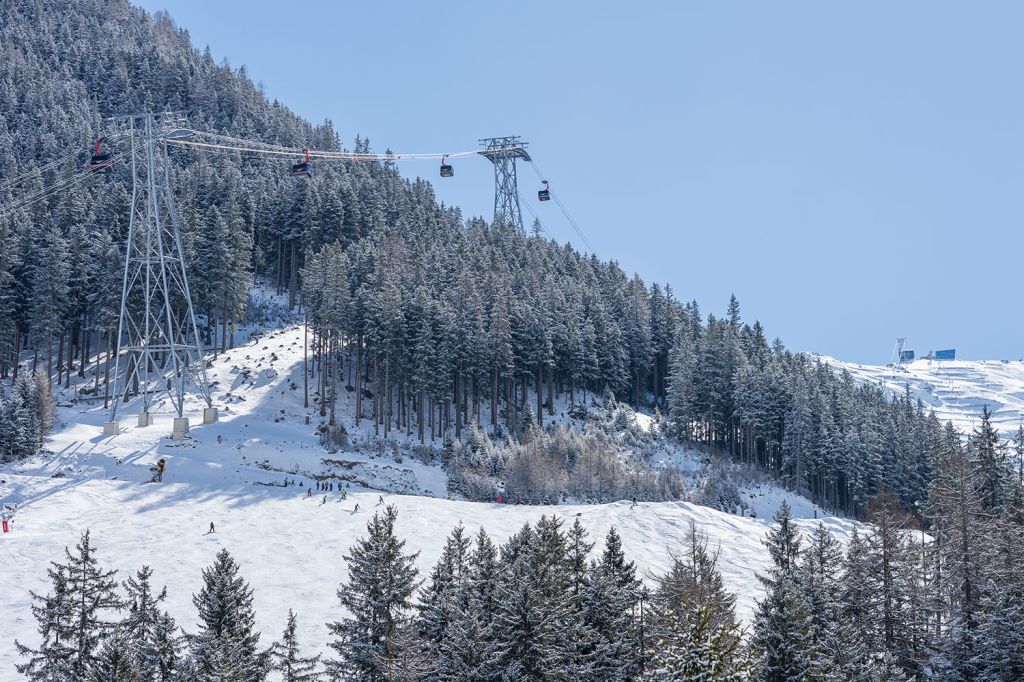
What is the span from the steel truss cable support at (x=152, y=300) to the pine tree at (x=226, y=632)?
3229cm

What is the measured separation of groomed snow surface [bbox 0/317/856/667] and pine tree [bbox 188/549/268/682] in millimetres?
5623

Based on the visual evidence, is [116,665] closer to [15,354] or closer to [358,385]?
[358,385]

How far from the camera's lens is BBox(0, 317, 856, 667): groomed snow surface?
38.4 m

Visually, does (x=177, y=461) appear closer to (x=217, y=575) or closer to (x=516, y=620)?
(x=217, y=575)

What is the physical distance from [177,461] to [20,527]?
14045mm

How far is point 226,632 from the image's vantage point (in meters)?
27.4

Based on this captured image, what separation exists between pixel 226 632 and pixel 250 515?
2068 cm

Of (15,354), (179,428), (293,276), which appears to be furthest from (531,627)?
(293,276)

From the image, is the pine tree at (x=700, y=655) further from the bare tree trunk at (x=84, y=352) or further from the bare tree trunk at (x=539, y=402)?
the bare tree trunk at (x=84, y=352)

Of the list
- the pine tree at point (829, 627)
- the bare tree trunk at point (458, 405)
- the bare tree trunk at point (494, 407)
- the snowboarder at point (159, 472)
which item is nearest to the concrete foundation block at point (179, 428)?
the snowboarder at point (159, 472)

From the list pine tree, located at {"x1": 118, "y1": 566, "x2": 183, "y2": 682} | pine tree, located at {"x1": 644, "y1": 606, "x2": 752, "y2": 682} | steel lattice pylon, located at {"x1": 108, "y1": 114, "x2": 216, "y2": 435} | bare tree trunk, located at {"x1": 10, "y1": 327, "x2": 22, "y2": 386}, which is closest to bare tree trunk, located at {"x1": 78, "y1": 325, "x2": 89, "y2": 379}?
steel lattice pylon, located at {"x1": 108, "y1": 114, "x2": 216, "y2": 435}

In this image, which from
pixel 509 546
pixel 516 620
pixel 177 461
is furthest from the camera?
pixel 177 461

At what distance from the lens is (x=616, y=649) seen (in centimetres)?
2745

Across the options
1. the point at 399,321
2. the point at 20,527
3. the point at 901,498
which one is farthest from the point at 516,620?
the point at 901,498
